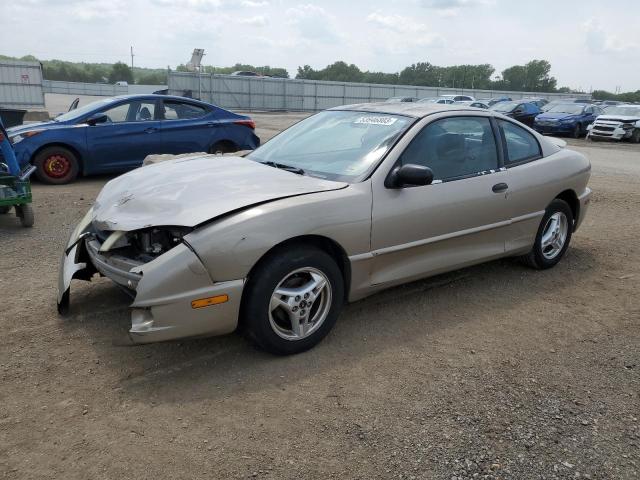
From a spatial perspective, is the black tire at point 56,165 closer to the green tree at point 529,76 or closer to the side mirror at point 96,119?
the side mirror at point 96,119

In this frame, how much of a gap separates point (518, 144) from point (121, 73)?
94.3 meters

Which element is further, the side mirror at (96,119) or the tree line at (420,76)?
the tree line at (420,76)

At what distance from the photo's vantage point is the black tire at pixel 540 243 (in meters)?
5.12

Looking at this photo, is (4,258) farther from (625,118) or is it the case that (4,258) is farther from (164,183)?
(625,118)

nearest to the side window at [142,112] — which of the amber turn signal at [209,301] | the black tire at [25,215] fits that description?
the black tire at [25,215]

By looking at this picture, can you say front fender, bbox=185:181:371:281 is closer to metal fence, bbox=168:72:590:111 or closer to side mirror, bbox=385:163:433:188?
side mirror, bbox=385:163:433:188

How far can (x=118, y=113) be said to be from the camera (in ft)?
29.4

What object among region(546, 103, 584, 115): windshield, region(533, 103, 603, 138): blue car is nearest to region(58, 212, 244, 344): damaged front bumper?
region(533, 103, 603, 138): blue car

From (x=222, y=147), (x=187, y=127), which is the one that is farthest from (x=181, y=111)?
(x=222, y=147)

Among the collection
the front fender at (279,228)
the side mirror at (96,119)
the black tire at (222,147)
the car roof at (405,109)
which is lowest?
the black tire at (222,147)

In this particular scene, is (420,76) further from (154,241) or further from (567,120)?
(154,241)

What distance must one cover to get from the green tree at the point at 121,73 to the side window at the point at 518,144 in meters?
91.9

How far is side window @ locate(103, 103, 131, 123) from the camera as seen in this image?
891 cm

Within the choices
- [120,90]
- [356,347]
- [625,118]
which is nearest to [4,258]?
[356,347]
